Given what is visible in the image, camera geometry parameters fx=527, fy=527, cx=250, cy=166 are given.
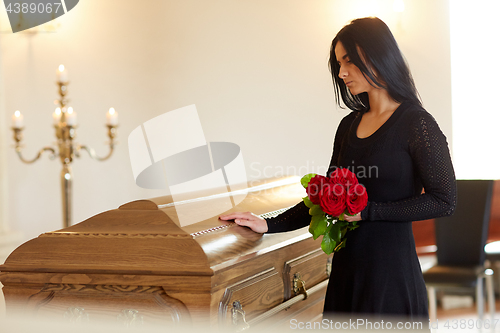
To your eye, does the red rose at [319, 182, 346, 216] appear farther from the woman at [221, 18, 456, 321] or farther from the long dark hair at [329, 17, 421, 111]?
the long dark hair at [329, 17, 421, 111]

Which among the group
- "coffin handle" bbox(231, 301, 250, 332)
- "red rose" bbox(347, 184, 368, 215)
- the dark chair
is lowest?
the dark chair

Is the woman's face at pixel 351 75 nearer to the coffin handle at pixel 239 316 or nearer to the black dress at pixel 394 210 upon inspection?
the black dress at pixel 394 210

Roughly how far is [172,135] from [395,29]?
7.53ft

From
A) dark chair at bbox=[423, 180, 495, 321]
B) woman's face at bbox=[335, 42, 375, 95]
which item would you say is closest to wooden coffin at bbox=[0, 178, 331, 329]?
woman's face at bbox=[335, 42, 375, 95]

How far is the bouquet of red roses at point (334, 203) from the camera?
4.95 ft

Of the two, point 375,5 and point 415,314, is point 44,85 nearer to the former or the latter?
point 375,5

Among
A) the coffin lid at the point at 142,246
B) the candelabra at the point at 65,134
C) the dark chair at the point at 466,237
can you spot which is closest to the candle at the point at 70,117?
the candelabra at the point at 65,134

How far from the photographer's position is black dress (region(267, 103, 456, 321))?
1.55 meters

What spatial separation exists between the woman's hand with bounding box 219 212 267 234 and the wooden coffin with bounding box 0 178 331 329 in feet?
0.11

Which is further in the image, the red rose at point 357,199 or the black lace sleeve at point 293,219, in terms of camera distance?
the black lace sleeve at point 293,219

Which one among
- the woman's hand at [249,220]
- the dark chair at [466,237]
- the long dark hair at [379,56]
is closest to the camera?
the long dark hair at [379,56]

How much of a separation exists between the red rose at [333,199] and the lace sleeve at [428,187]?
0.09 m

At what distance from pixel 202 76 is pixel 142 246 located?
3840mm

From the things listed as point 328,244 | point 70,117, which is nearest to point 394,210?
point 328,244
